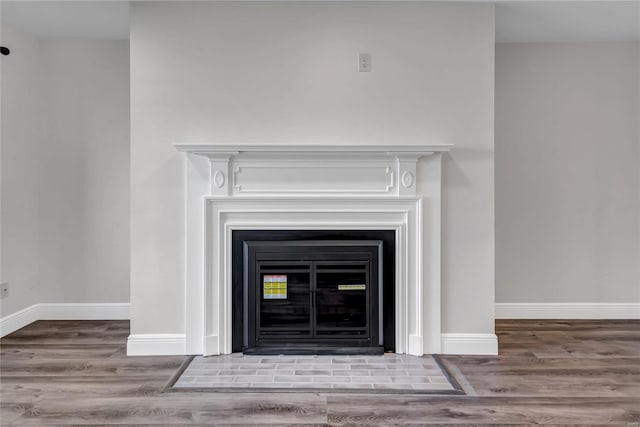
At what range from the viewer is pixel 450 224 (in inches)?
120

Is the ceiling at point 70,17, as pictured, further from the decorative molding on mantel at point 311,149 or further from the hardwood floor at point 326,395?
the hardwood floor at point 326,395

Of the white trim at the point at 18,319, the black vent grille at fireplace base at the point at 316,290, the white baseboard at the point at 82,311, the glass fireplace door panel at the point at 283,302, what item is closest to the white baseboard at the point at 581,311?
the black vent grille at fireplace base at the point at 316,290

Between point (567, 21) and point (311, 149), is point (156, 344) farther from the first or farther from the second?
point (567, 21)

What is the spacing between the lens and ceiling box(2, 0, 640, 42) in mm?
3090

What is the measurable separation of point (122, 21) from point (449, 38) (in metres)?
2.38

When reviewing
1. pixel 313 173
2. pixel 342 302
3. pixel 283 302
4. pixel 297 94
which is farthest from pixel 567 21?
pixel 283 302

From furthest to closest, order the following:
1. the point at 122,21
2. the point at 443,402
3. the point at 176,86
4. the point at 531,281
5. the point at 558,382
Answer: the point at 531,281
the point at 122,21
the point at 176,86
the point at 558,382
the point at 443,402

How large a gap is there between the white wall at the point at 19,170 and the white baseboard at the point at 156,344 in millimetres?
1294

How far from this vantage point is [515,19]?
329 centimetres

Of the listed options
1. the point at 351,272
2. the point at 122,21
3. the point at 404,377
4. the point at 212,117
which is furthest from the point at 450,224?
the point at 122,21

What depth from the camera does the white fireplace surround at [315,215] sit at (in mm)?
2988

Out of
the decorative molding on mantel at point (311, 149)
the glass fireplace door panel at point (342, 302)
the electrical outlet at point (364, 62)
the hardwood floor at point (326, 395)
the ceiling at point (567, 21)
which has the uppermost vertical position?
the ceiling at point (567, 21)

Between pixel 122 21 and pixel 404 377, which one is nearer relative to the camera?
pixel 404 377

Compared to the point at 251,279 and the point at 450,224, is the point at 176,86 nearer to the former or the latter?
the point at 251,279
